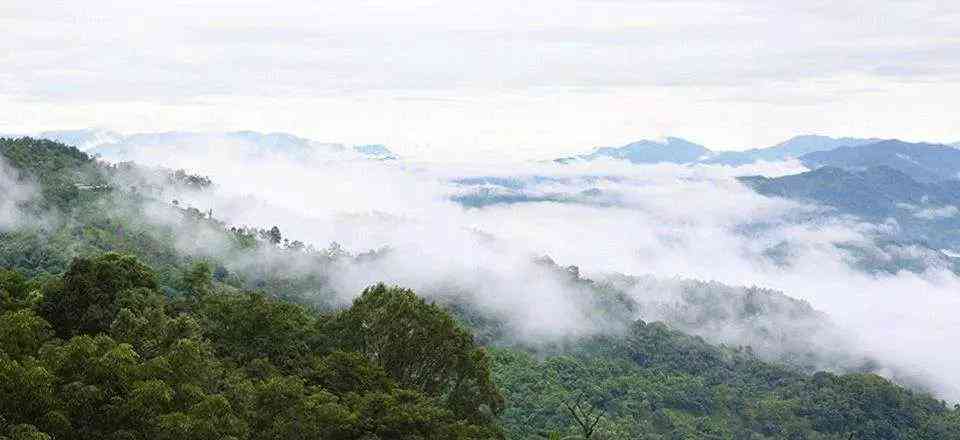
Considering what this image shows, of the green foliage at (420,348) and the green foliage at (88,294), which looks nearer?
the green foliage at (88,294)

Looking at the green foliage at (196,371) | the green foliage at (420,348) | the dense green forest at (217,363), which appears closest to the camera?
the green foliage at (196,371)

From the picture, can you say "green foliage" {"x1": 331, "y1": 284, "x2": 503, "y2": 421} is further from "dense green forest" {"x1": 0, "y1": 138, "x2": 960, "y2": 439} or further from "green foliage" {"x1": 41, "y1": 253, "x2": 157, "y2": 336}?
"green foliage" {"x1": 41, "y1": 253, "x2": 157, "y2": 336}

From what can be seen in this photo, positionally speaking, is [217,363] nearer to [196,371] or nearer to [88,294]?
[196,371]

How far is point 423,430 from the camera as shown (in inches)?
1391

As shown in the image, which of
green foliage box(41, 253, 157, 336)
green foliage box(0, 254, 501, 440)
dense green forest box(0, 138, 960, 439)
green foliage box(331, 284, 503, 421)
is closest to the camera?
green foliage box(0, 254, 501, 440)

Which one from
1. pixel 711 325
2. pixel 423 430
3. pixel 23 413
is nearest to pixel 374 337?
Answer: pixel 423 430

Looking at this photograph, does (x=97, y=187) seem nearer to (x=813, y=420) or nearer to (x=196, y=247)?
(x=196, y=247)

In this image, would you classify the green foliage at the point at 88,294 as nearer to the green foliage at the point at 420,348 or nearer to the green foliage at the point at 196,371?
the green foliage at the point at 196,371

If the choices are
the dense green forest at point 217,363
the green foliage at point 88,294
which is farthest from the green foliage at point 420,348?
the green foliage at point 88,294

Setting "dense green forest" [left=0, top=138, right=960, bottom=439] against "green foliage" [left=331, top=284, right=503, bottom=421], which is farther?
"green foliage" [left=331, top=284, right=503, bottom=421]

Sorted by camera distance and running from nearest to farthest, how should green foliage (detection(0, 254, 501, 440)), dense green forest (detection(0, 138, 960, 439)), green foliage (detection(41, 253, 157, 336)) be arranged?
green foliage (detection(0, 254, 501, 440)), dense green forest (detection(0, 138, 960, 439)), green foliage (detection(41, 253, 157, 336))

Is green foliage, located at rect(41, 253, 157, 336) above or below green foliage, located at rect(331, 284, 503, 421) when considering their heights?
above

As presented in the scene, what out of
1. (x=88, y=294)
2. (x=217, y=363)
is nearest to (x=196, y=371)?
(x=217, y=363)

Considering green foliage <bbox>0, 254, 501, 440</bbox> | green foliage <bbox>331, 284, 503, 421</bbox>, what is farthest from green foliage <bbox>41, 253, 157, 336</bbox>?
green foliage <bbox>331, 284, 503, 421</bbox>
